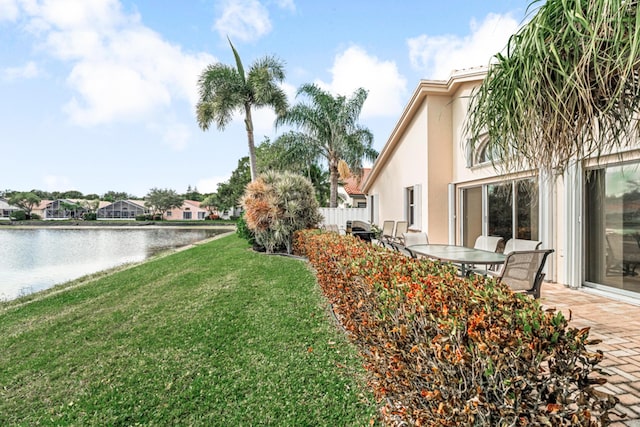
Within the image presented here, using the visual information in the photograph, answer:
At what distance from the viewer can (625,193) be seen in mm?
5441

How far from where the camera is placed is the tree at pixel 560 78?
1.84 m

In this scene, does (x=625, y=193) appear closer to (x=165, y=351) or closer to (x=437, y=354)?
(x=437, y=354)

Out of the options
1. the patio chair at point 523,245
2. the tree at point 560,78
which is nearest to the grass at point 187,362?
the tree at point 560,78

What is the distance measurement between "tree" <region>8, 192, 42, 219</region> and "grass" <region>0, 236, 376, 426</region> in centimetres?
8403

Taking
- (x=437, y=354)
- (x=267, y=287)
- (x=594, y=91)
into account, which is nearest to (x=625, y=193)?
(x=594, y=91)

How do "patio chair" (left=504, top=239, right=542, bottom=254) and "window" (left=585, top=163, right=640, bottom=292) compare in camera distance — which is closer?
"window" (left=585, top=163, right=640, bottom=292)

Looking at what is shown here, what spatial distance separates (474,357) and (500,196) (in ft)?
25.5

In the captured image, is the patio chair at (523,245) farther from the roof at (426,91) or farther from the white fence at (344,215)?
the white fence at (344,215)

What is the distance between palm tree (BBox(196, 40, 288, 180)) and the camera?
751 inches

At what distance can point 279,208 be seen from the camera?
12.0m

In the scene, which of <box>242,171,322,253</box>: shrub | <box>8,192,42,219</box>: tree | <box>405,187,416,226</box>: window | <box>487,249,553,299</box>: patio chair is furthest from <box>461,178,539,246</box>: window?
<box>8,192,42,219</box>: tree

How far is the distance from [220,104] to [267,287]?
48.1ft

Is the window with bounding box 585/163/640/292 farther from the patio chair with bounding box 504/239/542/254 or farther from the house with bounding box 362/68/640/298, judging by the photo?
the patio chair with bounding box 504/239/542/254

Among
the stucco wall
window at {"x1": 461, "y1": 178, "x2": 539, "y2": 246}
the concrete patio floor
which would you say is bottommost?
the concrete patio floor
